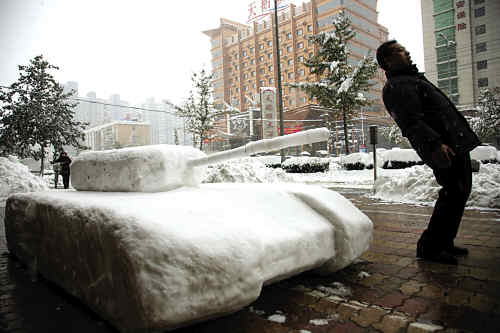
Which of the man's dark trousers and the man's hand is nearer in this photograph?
the man's hand

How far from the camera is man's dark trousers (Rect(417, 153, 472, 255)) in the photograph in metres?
2.43

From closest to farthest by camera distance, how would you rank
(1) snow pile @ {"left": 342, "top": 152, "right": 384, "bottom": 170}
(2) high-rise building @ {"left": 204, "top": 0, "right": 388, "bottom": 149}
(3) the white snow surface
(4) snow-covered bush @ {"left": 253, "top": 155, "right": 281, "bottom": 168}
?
(3) the white snow surface < (1) snow pile @ {"left": 342, "top": 152, "right": 384, "bottom": 170} < (4) snow-covered bush @ {"left": 253, "top": 155, "right": 281, "bottom": 168} < (2) high-rise building @ {"left": 204, "top": 0, "right": 388, "bottom": 149}

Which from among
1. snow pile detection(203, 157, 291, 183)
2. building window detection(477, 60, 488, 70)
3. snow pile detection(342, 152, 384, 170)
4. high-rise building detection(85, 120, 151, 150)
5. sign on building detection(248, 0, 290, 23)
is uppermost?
sign on building detection(248, 0, 290, 23)

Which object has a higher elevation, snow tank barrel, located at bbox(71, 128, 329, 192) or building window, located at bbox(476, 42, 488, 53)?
building window, located at bbox(476, 42, 488, 53)

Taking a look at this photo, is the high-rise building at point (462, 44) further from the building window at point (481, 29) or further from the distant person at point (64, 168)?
the distant person at point (64, 168)

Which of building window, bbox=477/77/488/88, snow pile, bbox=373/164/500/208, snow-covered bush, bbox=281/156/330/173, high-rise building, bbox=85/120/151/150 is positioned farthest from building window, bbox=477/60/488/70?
high-rise building, bbox=85/120/151/150

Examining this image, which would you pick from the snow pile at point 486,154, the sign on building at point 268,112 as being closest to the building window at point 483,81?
the snow pile at point 486,154

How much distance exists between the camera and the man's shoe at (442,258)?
255cm

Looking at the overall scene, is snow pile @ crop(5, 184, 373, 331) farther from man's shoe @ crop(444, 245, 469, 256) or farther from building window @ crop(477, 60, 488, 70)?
building window @ crop(477, 60, 488, 70)

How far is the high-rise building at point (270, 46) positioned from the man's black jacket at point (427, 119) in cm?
3656

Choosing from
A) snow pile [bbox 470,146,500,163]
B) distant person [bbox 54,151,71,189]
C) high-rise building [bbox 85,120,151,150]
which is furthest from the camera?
high-rise building [bbox 85,120,151,150]

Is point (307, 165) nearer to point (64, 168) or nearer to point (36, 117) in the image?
point (64, 168)

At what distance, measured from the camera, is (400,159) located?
13758 millimetres

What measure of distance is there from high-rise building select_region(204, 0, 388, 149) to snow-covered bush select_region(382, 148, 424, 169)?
24.9m
